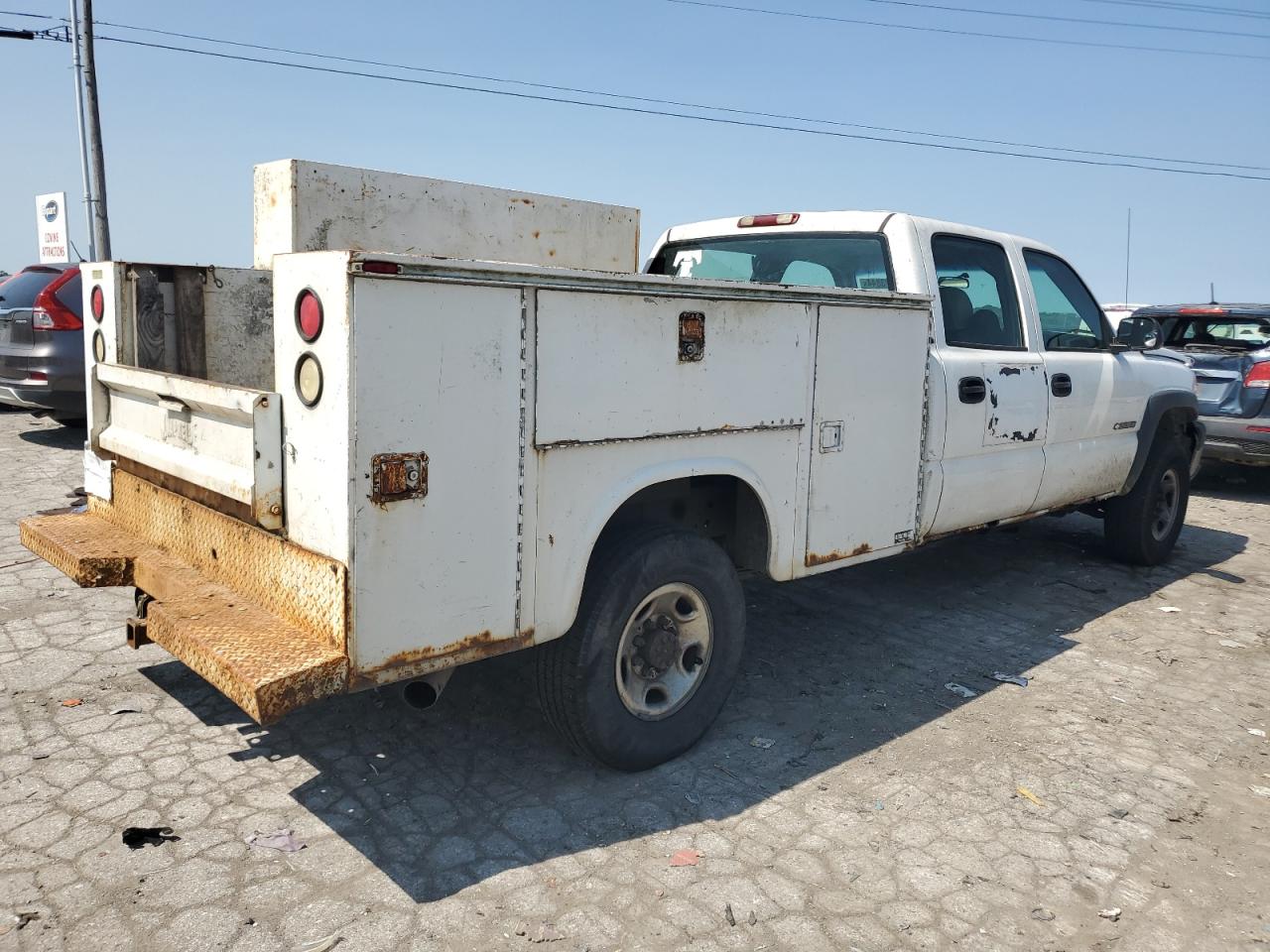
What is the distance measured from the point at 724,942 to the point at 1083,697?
2571 mm

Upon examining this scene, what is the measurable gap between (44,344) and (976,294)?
8309 millimetres

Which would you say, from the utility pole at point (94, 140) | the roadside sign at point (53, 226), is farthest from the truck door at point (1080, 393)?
the roadside sign at point (53, 226)

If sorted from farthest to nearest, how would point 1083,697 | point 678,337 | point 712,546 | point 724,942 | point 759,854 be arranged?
point 1083,697, point 712,546, point 678,337, point 759,854, point 724,942

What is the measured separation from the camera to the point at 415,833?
122 inches

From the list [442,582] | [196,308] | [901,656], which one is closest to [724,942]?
[442,582]

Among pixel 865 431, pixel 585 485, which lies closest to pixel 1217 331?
pixel 865 431

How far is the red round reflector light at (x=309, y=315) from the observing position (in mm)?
2580

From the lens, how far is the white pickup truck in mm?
2627

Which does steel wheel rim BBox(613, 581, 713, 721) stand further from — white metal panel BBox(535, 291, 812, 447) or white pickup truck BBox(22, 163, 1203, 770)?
white metal panel BBox(535, 291, 812, 447)

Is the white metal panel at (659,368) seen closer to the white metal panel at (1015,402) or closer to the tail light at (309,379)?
the tail light at (309,379)

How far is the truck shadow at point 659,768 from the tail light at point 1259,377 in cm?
449

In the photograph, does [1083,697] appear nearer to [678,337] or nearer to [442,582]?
[678,337]

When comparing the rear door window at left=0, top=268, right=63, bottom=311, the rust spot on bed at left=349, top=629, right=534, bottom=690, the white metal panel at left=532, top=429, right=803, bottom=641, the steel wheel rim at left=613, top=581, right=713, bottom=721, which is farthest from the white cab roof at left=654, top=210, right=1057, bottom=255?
the rear door window at left=0, top=268, right=63, bottom=311

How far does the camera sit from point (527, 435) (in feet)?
9.45
